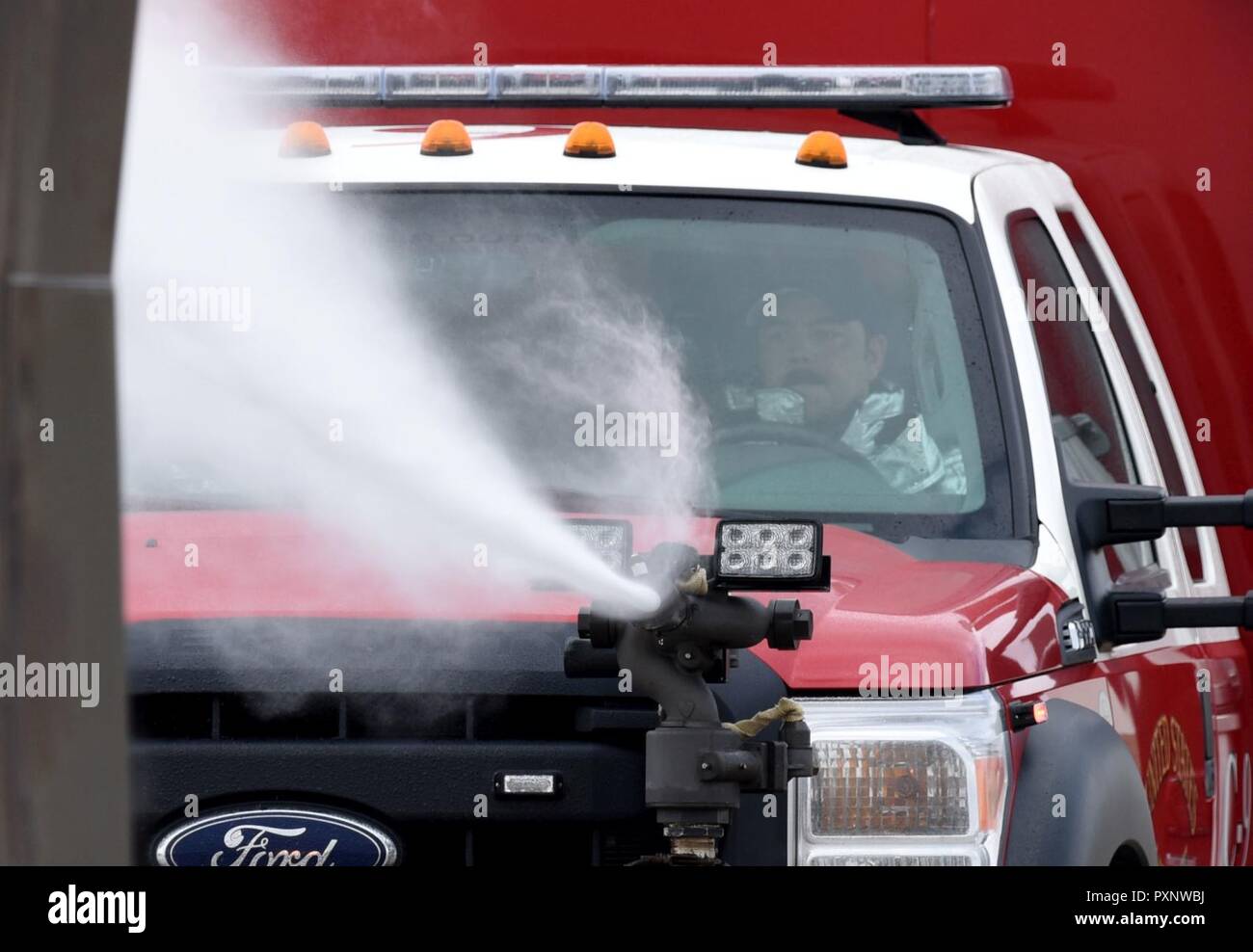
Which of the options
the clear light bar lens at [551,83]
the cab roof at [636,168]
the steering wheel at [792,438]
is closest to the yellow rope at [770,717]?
the steering wheel at [792,438]

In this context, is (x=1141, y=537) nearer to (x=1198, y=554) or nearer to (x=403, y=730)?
(x=403, y=730)

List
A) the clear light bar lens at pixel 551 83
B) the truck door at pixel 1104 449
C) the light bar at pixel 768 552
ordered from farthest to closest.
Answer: the clear light bar lens at pixel 551 83 < the truck door at pixel 1104 449 < the light bar at pixel 768 552

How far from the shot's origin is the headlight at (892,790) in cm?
372

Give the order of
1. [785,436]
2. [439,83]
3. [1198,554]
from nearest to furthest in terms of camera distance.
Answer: [785,436]
[439,83]
[1198,554]

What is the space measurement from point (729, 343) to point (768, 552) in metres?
1.36

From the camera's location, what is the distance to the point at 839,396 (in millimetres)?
4801

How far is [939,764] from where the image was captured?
12.4 ft

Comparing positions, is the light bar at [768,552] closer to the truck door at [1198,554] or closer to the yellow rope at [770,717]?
the yellow rope at [770,717]

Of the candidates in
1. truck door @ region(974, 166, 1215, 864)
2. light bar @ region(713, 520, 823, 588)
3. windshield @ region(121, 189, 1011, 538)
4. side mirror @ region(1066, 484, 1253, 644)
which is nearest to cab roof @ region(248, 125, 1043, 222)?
windshield @ region(121, 189, 1011, 538)

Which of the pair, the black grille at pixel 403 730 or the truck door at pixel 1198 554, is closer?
the black grille at pixel 403 730

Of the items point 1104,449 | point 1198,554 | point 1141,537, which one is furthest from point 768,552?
point 1198,554

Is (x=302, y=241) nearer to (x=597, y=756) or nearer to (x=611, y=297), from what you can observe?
(x=611, y=297)

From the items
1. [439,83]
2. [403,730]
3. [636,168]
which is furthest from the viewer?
[439,83]
